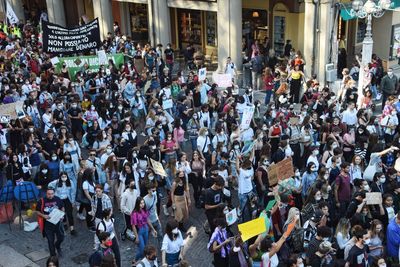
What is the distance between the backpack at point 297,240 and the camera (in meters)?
9.56

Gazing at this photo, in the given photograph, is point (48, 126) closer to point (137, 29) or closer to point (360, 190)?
point (360, 190)

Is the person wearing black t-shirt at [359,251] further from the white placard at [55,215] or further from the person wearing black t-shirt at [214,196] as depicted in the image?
the white placard at [55,215]

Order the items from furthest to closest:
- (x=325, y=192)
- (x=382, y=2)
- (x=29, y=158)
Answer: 1. (x=382, y=2)
2. (x=29, y=158)
3. (x=325, y=192)

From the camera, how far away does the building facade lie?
67.6ft

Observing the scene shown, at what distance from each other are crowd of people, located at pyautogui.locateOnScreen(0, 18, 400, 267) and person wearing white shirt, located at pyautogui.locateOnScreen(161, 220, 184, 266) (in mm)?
22

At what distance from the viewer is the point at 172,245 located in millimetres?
9219

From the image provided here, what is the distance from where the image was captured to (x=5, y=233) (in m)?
12.3

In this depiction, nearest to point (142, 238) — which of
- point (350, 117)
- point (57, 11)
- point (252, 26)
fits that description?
point (350, 117)

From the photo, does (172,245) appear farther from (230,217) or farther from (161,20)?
(161,20)

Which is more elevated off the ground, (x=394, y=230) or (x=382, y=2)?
(x=382, y=2)

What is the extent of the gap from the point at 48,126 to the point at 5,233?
12.2 feet

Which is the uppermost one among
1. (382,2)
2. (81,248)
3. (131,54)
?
(382,2)

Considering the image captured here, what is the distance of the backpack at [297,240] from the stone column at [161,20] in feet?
53.8

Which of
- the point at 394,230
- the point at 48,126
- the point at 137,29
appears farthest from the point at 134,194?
the point at 137,29
